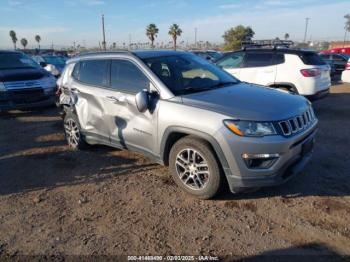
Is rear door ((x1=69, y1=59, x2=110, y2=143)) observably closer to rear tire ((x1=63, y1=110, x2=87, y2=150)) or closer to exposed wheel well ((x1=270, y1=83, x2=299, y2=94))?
Answer: rear tire ((x1=63, y1=110, x2=87, y2=150))

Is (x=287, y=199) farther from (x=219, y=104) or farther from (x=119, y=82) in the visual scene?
(x=119, y=82)

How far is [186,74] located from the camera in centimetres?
456

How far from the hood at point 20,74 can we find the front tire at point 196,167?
6278mm

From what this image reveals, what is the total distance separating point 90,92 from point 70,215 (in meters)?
2.06

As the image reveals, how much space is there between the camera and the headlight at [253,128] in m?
3.36

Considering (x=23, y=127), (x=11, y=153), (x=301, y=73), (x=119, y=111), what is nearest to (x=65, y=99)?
(x=11, y=153)

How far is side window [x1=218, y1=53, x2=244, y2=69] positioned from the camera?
8.98m

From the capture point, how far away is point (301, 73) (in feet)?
25.9

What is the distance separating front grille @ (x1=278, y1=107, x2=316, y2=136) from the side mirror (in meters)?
1.62

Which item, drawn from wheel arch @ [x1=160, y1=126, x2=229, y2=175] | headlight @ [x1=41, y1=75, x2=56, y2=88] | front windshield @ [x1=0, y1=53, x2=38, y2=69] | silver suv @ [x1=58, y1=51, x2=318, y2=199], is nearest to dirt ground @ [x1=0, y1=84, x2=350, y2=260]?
silver suv @ [x1=58, y1=51, x2=318, y2=199]

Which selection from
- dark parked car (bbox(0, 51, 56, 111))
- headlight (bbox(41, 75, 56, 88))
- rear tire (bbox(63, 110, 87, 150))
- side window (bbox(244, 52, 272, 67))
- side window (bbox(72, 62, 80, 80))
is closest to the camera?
side window (bbox(72, 62, 80, 80))

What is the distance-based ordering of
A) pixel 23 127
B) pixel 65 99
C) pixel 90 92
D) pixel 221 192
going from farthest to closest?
pixel 23 127 < pixel 65 99 < pixel 90 92 < pixel 221 192

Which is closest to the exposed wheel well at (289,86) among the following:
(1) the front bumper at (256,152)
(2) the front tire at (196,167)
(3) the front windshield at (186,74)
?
(3) the front windshield at (186,74)

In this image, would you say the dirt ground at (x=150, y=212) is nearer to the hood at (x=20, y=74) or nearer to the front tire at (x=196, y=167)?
the front tire at (x=196, y=167)
